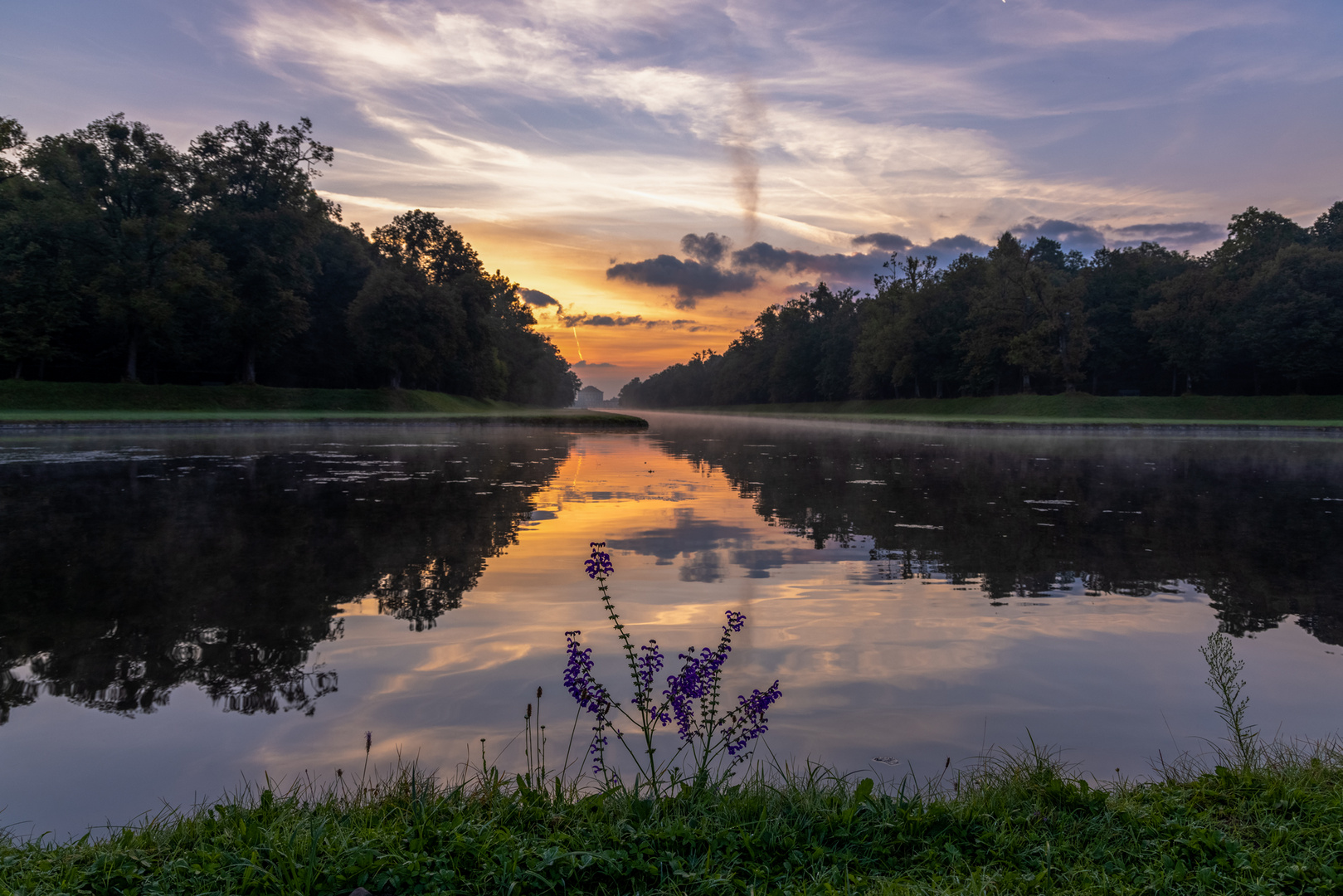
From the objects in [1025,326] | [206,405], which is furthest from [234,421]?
[1025,326]

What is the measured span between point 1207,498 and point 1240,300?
212 ft

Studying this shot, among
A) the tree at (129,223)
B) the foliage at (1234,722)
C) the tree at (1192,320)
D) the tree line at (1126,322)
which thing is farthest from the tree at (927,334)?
the foliage at (1234,722)

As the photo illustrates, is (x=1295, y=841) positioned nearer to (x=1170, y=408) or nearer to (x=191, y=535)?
(x=191, y=535)

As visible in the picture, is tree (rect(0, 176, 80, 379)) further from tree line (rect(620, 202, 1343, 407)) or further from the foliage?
tree line (rect(620, 202, 1343, 407))

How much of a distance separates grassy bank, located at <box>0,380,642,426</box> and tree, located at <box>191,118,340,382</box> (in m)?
5.16

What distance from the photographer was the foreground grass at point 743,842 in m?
2.90

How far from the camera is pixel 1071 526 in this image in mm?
10992

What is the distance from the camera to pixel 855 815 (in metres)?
3.31

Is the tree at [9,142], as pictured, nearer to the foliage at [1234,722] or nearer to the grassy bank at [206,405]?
the grassy bank at [206,405]

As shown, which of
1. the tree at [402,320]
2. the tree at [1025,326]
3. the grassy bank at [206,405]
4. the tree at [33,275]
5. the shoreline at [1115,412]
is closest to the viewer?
the grassy bank at [206,405]

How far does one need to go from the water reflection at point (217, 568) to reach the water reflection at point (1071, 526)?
2881 mm

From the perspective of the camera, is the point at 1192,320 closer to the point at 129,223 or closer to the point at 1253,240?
the point at 1253,240

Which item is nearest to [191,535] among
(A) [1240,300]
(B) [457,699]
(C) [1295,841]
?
(B) [457,699]

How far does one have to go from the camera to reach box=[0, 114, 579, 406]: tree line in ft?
160
